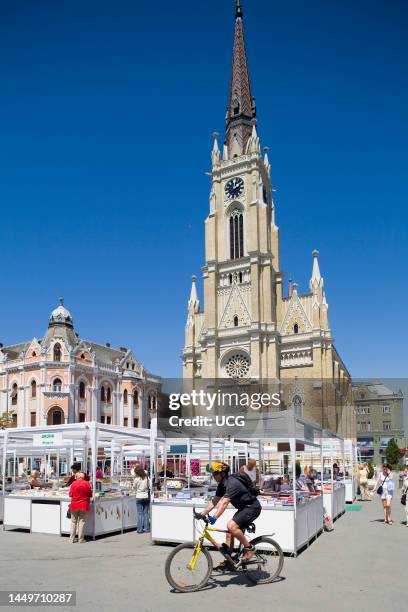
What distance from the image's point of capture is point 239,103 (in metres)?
69.7

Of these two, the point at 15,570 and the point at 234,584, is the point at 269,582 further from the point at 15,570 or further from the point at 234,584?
the point at 15,570

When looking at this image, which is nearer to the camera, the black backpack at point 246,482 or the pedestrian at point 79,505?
the black backpack at point 246,482

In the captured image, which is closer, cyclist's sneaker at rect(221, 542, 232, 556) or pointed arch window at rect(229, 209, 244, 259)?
cyclist's sneaker at rect(221, 542, 232, 556)

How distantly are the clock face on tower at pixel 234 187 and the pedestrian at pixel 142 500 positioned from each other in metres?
51.1

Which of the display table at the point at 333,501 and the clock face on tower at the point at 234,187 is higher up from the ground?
the clock face on tower at the point at 234,187

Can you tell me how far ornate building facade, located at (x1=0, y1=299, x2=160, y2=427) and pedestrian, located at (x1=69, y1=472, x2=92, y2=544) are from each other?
134ft

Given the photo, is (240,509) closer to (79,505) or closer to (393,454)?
(79,505)

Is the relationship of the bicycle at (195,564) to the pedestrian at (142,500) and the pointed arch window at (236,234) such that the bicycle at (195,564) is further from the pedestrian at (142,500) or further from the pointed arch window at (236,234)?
the pointed arch window at (236,234)

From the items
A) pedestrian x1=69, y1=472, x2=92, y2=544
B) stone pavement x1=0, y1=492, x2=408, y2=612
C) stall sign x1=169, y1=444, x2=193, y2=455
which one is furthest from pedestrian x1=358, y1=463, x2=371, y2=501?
pedestrian x1=69, y1=472, x2=92, y2=544

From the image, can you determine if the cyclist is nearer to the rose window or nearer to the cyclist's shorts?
the cyclist's shorts

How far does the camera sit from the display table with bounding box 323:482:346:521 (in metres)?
16.6

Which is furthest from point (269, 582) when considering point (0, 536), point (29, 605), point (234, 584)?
point (0, 536)

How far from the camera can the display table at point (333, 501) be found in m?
16.6

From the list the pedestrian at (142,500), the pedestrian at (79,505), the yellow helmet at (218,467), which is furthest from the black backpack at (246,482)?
the pedestrian at (142,500)
